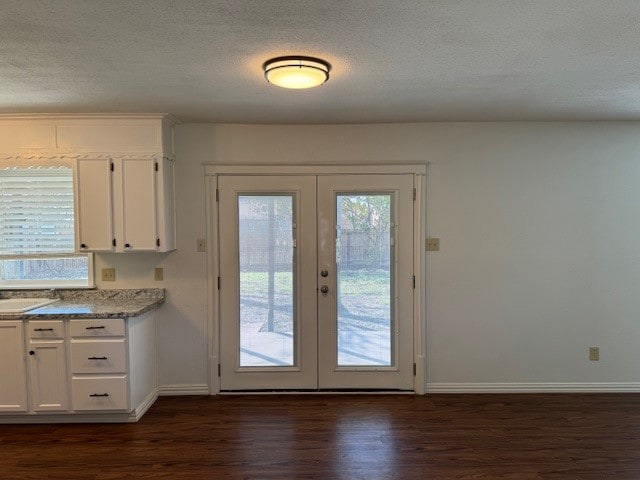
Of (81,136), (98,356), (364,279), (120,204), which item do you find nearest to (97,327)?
(98,356)

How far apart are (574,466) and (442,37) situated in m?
2.57

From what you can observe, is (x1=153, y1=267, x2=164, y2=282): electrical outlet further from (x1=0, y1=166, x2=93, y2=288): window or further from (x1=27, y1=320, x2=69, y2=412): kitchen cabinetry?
(x1=27, y1=320, x2=69, y2=412): kitchen cabinetry

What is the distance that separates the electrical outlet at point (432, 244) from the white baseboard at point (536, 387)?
1.18 meters

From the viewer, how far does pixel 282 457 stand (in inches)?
105

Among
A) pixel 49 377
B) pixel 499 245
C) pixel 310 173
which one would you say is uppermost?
pixel 310 173

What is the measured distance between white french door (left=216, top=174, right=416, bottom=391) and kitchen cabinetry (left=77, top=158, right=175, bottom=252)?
531 mm

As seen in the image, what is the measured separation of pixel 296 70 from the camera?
2.19 m

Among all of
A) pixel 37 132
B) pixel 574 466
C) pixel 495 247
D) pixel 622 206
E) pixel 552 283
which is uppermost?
pixel 37 132

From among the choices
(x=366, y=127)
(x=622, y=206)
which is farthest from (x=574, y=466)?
(x=366, y=127)

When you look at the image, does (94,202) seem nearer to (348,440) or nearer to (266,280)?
(266,280)

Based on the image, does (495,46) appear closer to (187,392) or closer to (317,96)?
(317,96)

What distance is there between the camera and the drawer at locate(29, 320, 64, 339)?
3018 mm

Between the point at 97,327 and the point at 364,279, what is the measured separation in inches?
82.3

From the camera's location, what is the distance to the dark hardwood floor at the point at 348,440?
2.54m
